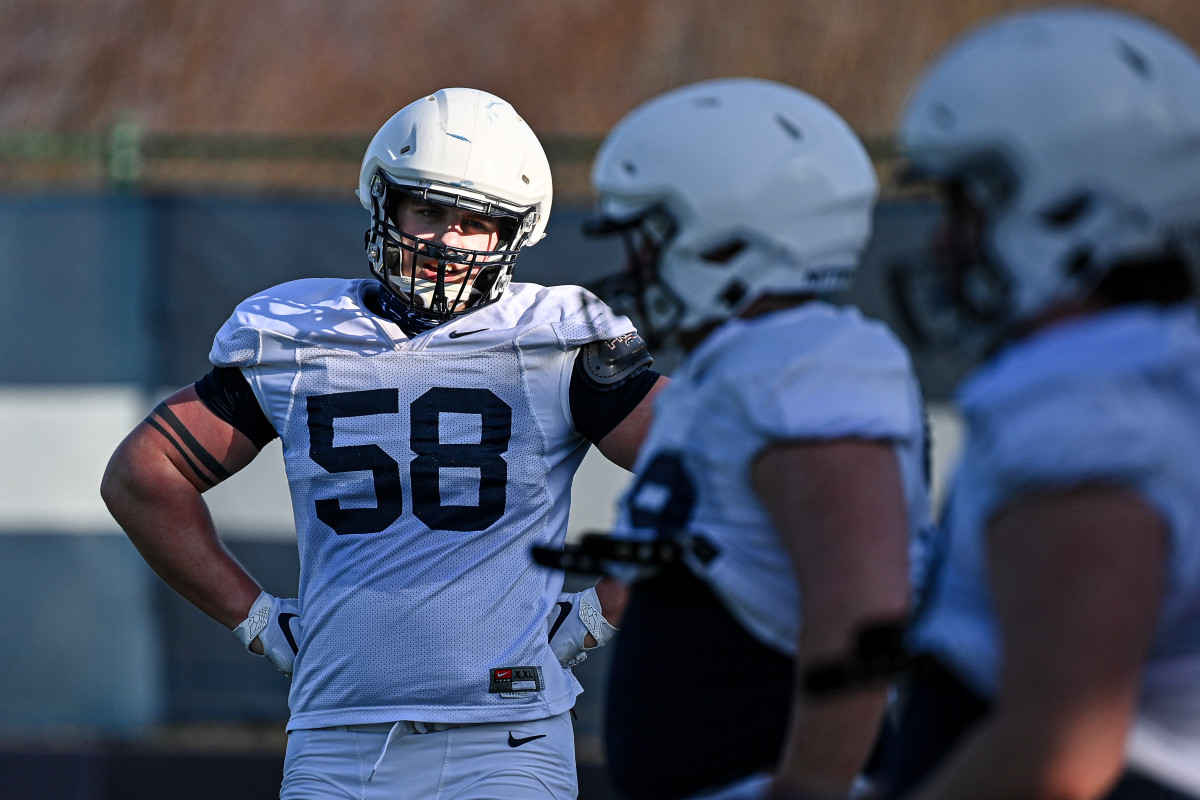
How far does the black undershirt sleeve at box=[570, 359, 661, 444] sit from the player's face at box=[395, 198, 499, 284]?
1.09 ft

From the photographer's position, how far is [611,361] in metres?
2.84

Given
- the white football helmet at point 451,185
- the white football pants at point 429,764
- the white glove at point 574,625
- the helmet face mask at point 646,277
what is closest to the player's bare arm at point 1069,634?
the helmet face mask at point 646,277

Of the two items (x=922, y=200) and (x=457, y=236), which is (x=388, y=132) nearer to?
(x=457, y=236)

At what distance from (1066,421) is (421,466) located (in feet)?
5.57

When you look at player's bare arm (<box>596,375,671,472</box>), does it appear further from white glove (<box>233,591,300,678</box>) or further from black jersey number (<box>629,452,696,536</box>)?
black jersey number (<box>629,452,696,536</box>)

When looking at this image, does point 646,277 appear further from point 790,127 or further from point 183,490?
point 183,490

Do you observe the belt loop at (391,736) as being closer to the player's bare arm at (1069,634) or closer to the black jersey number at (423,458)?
the black jersey number at (423,458)

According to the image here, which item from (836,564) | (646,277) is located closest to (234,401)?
(646,277)

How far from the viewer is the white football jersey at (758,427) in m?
1.53

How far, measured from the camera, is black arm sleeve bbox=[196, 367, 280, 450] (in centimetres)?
294

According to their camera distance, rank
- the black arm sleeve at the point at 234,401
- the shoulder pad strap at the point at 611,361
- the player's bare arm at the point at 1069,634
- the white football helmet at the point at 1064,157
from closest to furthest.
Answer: the player's bare arm at the point at 1069,634
the white football helmet at the point at 1064,157
the shoulder pad strap at the point at 611,361
the black arm sleeve at the point at 234,401

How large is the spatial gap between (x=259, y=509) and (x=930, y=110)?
368cm

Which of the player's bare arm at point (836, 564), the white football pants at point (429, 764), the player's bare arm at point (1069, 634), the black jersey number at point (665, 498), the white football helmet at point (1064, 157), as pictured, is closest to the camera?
the player's bare arm at point (1069, 634)

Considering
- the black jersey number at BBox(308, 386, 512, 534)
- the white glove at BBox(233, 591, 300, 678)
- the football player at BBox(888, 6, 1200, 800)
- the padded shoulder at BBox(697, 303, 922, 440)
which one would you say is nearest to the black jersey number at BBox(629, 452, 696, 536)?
the padded shoulder at BBox(697, 303, 922, 440)
